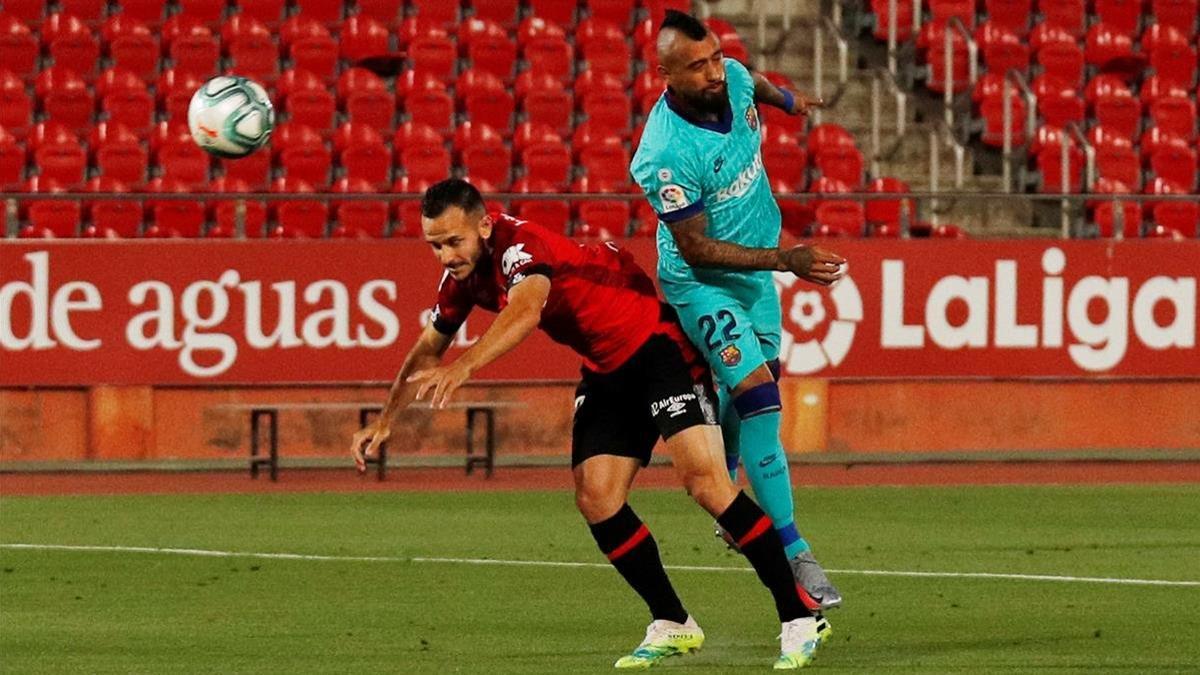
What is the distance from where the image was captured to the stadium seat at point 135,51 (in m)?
23.1

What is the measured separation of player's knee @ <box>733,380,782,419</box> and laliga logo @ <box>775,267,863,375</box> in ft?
33.5

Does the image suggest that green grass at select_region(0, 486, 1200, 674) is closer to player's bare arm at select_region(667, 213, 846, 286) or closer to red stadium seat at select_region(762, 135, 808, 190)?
player's bare arm at select_region(667, 213, 846, 286)

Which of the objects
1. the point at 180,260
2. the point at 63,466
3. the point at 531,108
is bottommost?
the point at 63,466

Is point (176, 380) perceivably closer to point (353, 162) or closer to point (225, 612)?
point (353, 162)

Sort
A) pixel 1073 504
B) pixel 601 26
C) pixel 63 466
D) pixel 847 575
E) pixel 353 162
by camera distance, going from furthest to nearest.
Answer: pixel 601 26 < pixel 353 162 < pixel 63 466 < pixel 1073 504 < pixel 847 575

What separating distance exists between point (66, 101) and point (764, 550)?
1520 cm

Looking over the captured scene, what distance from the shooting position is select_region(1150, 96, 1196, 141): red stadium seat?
76.9 ft

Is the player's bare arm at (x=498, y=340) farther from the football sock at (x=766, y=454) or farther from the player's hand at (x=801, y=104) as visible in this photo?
the player's hand at (x=801, y=104)

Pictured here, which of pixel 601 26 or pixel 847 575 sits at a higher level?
pixel 601 26

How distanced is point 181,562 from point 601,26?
12.2m

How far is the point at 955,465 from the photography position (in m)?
19.4

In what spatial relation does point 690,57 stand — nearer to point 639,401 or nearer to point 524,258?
point 524,258

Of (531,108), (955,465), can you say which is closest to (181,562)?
(955,465)

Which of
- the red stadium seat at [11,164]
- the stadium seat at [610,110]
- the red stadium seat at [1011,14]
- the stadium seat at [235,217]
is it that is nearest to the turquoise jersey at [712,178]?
the stadium seat at [235,217]
